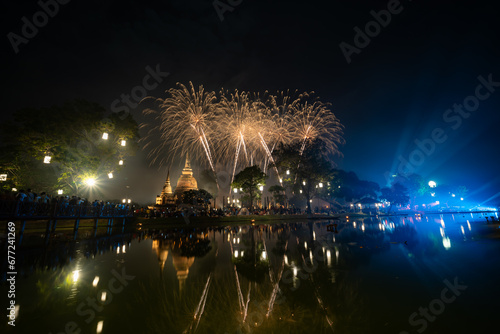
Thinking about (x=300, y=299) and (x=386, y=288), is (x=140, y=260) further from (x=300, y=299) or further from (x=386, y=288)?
(x=386, y=288)

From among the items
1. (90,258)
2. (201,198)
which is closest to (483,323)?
(90,258)

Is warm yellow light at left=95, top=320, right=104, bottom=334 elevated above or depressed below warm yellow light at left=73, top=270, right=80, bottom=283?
below

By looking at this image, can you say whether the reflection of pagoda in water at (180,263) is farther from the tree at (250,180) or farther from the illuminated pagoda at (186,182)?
the illuminated pagoda at (186,182)

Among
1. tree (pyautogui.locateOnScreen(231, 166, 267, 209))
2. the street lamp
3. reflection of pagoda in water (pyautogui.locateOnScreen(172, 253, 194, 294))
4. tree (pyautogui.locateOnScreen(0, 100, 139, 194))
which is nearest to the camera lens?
reflection of pagoda in water (pyautogui.locateOnScreen(172, 253, 194, 294))

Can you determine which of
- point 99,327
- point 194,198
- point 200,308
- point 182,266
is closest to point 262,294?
point 200,308

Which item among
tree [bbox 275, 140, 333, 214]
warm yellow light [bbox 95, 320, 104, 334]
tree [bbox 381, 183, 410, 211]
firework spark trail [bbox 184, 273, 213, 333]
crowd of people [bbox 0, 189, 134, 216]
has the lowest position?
warm yellow light [bbox 95, 320, 104, 334]

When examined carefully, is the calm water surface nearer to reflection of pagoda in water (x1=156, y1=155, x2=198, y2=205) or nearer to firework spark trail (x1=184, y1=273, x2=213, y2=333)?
firework spark trail (x1=184, y1=273, x2=213, y2=333)

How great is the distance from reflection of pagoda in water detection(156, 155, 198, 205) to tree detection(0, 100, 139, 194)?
41805 millimetres

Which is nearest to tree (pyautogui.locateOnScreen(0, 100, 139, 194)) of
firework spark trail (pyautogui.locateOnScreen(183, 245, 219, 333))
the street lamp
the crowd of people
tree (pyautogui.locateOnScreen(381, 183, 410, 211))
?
the street lamp

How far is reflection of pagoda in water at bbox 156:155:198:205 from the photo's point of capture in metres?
72.1

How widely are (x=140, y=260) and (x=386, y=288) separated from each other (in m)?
9.49

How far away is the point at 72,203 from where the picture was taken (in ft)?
61.9

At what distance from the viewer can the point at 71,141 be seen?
83.0ft

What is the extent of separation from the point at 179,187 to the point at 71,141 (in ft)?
164
